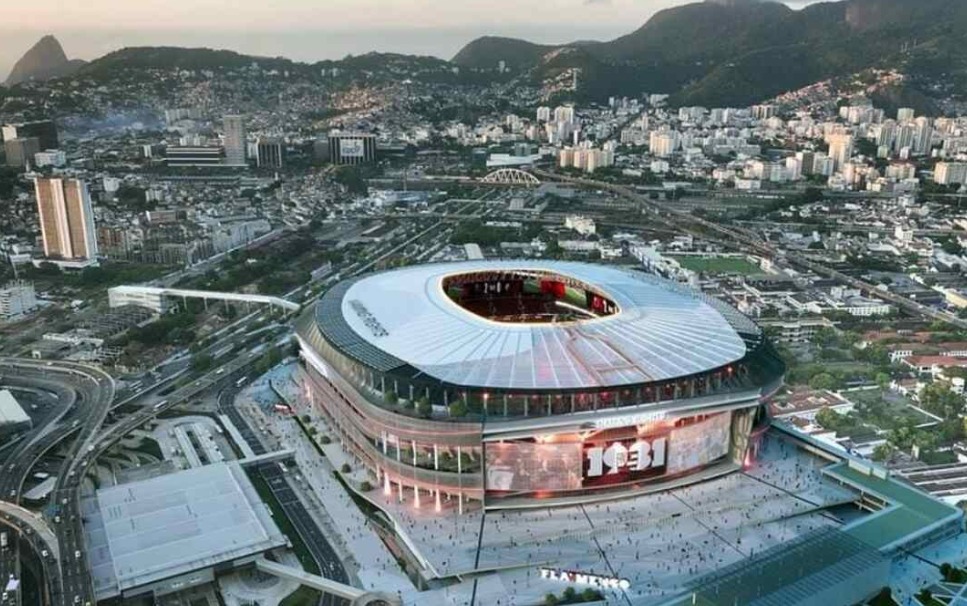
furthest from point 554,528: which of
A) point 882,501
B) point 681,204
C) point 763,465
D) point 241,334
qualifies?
point 681,204


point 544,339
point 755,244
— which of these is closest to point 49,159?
point 755,244

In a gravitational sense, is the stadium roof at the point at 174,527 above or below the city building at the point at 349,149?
below

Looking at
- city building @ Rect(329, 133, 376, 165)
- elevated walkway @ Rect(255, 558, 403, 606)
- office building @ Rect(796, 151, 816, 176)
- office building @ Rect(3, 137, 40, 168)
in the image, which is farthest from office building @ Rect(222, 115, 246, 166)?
elevated walkway @ Rect(255, 558, 403, 606)

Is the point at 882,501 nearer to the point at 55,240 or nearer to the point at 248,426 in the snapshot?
the point at 248,426

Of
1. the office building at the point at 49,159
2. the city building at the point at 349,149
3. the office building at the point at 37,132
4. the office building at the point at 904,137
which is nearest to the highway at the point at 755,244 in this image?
the city building at the point at 349,149

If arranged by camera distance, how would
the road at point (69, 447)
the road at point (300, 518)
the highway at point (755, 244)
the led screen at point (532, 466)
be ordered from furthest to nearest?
1. the highway at point (755, 244)
2. the led screen at point (532, 466)
3. the road at point (300, 518)
4. the road at point (69, 447)

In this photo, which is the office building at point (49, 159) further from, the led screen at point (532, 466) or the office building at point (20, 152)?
the led screen at point (532, 466)
